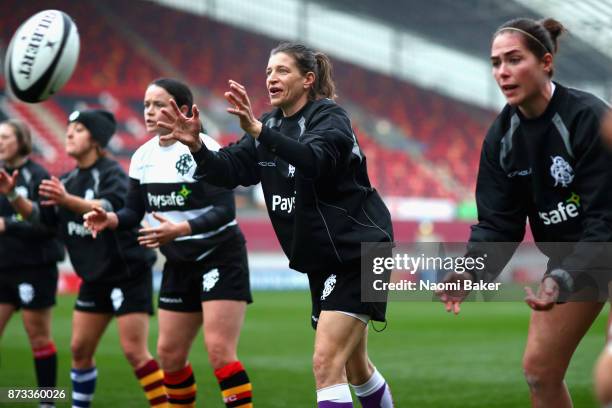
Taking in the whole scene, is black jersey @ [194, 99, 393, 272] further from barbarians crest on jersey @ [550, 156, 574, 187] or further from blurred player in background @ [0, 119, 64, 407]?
blurred player in background @ [0, 119, 64, 407]

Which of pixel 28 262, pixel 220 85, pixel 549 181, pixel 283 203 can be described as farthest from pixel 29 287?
pixel 220 85

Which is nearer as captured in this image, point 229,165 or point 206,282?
point 229,165

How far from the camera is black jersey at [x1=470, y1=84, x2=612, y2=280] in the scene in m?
4.20

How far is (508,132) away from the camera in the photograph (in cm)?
457

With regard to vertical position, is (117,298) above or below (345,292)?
below

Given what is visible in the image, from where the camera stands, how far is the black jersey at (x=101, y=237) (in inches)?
267

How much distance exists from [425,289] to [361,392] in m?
0.74

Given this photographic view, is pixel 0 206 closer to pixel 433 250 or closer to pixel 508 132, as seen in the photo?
pixel 433 250

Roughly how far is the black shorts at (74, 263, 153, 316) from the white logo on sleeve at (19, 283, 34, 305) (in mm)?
1045

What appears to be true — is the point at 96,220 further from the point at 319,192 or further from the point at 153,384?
the point at 319,192

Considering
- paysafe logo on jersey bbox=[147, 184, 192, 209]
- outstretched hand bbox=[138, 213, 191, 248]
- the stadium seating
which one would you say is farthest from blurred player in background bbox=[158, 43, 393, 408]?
the stadium seating

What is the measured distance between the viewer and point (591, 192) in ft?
13.9

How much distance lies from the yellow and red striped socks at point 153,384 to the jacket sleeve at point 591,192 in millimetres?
3441

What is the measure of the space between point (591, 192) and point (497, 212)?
515 mm
